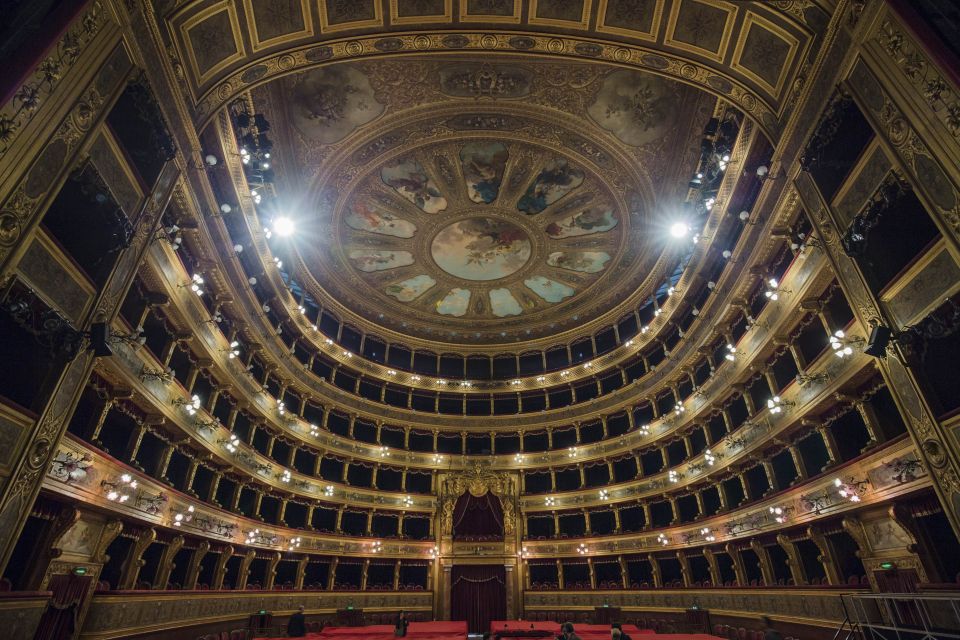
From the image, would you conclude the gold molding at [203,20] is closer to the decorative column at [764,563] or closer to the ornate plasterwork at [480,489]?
the decorative column at [764,563]

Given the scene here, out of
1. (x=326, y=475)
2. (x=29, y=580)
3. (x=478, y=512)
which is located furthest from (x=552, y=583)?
(x=29, y=580)

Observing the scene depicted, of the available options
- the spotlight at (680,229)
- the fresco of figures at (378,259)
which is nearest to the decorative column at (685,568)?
the spotlight at (680,229)

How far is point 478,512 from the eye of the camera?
2797 cm

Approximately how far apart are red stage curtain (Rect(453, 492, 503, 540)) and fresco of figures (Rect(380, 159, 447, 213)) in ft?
56.3

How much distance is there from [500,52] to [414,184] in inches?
382

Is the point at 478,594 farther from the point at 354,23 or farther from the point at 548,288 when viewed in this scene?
the point at 354,23

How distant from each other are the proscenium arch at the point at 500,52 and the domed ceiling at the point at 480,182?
→ 3.94m

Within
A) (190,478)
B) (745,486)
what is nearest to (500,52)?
(190,478)

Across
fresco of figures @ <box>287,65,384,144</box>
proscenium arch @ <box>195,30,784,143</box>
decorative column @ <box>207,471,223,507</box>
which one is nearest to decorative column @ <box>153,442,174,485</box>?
Answer: decorative column @ <box>207,471,223,507</box>

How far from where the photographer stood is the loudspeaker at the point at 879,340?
8969 mm

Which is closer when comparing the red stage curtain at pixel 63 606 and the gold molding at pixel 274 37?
the red stage curtain at pixel 63 606

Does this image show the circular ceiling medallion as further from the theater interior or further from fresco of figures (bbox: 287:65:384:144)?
fresco of figures (bbox: 287:65:384:144)

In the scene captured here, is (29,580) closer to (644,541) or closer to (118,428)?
(118,428)

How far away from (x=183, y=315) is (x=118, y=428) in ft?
12.6
